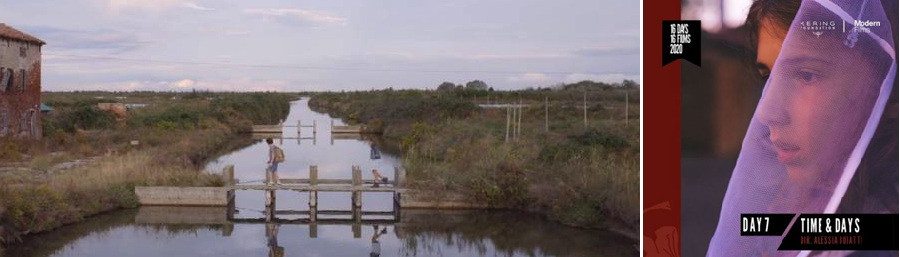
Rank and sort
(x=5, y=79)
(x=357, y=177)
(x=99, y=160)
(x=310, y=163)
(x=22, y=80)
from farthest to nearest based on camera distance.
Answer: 1. (x=310, y=163)
2. (x=22, y=80)
3. (x=5, y=79)
4. (x=99, y=160)
5. (x=357, y=177)

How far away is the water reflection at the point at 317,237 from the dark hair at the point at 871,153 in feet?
25.2

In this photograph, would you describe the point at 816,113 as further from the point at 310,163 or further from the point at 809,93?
the point at 310,163

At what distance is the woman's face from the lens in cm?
584

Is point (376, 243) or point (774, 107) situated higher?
point (774, 107)

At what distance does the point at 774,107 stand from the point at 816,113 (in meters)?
0.29

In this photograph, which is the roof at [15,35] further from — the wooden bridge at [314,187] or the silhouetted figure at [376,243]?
the silhouetted figure at [376,243]

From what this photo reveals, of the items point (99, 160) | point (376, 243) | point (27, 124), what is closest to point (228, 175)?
point (376, 243)

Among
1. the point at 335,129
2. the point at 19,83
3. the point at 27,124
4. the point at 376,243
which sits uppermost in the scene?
the point at 19,83

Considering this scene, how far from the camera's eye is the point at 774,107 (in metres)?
5.86

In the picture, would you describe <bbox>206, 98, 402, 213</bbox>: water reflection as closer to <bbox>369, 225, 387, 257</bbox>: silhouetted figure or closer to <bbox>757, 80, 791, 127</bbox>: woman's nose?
<bbox>369, 225, 387, 257</bbox>: silhouetted figure

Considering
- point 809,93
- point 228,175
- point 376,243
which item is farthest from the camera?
point 228,175

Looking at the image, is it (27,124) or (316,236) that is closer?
(316,236)

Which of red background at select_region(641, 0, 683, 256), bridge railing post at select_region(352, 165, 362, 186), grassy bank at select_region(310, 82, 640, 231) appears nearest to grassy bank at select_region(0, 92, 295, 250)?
bridge railing post at select_region(352, 165, 362, 186)

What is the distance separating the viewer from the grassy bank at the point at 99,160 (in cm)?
1435
